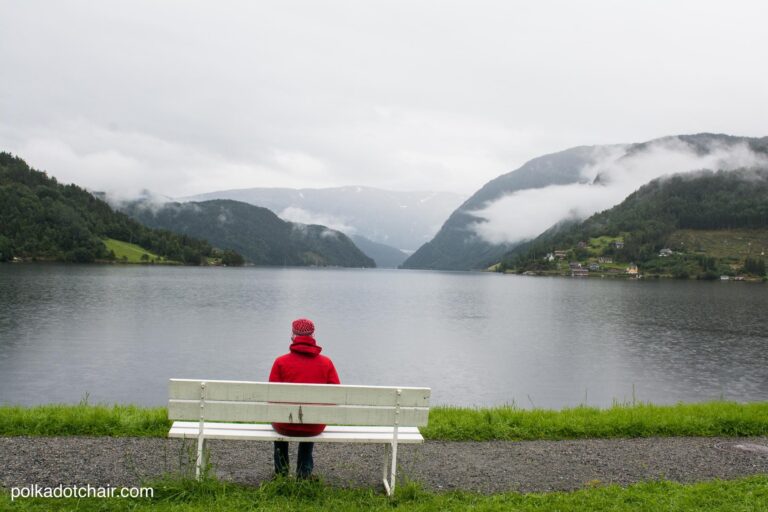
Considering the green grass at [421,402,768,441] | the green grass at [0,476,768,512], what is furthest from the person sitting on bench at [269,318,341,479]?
the green grass at [421,402,768,441]

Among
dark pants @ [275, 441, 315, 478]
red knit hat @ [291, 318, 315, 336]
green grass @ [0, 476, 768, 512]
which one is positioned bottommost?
green grass @ [0, 476, 768, 512]

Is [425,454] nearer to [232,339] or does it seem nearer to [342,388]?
[342,388]

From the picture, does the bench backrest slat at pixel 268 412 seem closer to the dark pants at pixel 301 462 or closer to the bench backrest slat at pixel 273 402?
the bench backrest slat at pixel 273 402

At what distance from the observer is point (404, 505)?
780cm

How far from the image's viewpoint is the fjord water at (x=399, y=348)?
1309 inches

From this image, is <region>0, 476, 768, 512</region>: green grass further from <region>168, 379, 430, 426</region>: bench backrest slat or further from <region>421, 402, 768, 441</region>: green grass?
<region>421, 402, 768, 441</region>: green grass

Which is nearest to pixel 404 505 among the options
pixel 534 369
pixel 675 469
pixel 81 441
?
pixel 675 469

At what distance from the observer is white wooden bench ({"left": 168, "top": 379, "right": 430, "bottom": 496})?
317 inches

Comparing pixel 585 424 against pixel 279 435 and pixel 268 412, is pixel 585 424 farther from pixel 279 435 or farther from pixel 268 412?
pixel 268 412

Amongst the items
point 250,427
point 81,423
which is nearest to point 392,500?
point 250,427

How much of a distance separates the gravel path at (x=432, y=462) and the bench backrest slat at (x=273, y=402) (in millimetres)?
945

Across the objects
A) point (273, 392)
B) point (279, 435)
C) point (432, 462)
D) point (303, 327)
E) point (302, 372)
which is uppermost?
point (303, 327)

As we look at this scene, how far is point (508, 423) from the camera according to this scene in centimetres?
1241

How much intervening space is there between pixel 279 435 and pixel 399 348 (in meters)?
41.4
